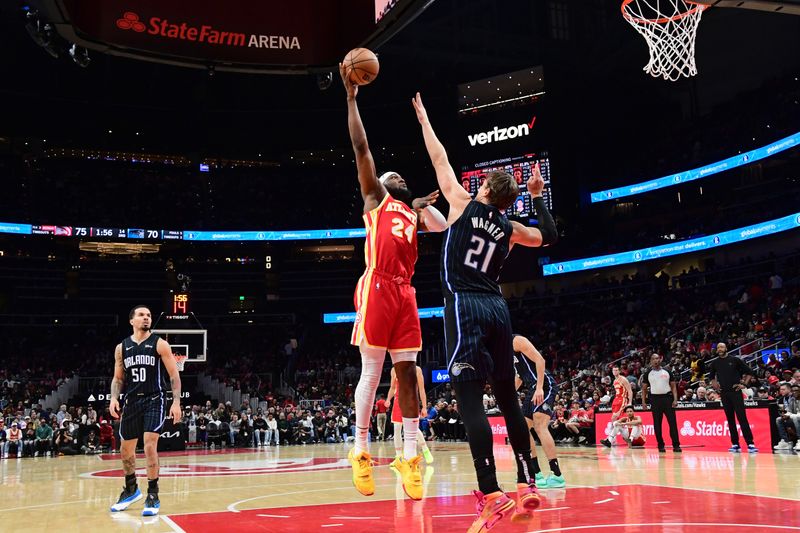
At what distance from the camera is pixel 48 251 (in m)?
35.0

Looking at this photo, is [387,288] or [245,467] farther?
[245,467]

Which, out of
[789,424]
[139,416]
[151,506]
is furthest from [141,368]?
[789,424]

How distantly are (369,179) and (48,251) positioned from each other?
3390 centimetres

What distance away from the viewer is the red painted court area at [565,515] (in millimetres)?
5469

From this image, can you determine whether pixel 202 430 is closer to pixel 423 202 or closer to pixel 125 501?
pixel 125 501

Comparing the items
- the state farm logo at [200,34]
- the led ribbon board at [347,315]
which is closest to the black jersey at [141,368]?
the state farm logo at [200,34]

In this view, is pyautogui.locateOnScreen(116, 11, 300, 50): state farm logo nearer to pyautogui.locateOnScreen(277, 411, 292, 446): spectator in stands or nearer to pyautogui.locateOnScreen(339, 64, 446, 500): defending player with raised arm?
pyautogui.locateOnScreen(339, 64, 446, 500): defending player with raised arm

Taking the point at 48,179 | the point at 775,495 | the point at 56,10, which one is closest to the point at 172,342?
the point at 48,179

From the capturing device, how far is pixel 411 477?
5.29 m

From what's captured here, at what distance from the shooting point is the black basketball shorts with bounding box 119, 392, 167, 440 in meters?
7.80

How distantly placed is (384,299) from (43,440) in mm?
18989

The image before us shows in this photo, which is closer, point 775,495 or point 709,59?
point 775,495

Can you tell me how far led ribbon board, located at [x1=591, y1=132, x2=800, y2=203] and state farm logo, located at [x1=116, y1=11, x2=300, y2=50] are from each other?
23.1 meters

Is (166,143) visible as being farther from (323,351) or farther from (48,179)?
(323,351)
